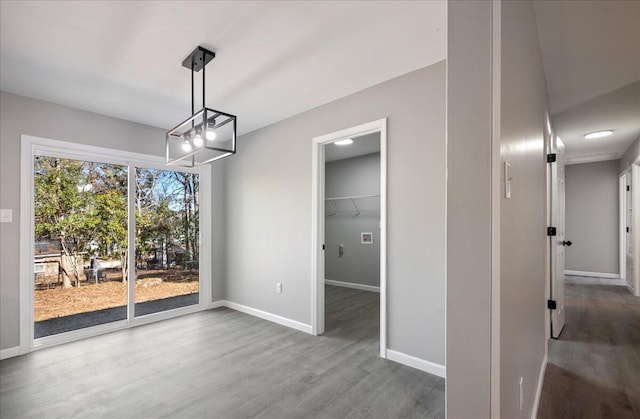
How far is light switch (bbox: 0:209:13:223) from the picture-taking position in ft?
9.11

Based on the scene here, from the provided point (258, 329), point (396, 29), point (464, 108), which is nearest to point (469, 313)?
point (464, 108)

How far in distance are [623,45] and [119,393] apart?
14.5ft

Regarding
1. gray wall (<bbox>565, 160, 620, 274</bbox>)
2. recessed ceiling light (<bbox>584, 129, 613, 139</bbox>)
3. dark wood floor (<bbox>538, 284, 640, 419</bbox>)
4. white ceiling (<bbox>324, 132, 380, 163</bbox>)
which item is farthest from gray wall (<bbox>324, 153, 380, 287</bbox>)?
gray wall (<bbox>565, 160, 620, 274</bbox>)

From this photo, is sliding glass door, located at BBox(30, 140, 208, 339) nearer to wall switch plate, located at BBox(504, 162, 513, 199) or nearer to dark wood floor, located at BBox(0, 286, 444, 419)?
dark wood floor, located at BBox(0, 286, 444, 419)

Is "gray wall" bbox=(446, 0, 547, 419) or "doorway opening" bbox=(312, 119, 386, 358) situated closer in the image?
"gray wall" bbox=(446, 0, 547, 419)

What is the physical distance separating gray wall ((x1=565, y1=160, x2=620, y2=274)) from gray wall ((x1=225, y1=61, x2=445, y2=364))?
20.8ft

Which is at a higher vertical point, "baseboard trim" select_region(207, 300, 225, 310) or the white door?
the white door

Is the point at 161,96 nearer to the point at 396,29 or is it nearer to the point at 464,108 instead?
the point at 396,29

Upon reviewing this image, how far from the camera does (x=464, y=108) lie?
3.27 feet

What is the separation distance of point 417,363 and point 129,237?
3458mm

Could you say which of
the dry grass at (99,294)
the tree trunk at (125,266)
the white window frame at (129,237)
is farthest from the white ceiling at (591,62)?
the dry grass at (99,294)

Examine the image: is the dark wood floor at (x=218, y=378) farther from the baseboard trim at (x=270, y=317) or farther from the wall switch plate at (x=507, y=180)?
the wall switch plate at (x=507, y=180)

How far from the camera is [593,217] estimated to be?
649 cm

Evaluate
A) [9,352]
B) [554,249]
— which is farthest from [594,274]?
[9,352]
